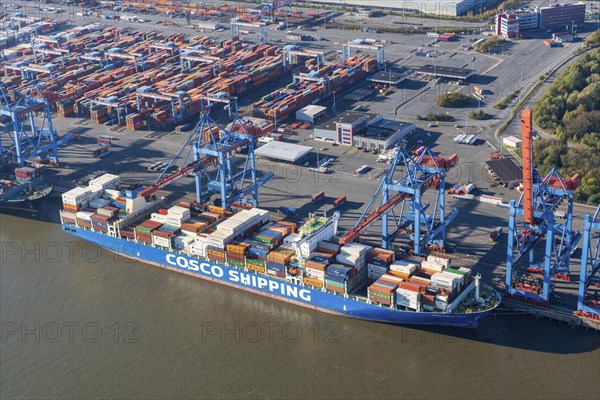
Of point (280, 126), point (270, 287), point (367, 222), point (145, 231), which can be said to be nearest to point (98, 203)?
point (145, 231)

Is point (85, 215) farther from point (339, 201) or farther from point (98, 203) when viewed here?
point (339, 201)

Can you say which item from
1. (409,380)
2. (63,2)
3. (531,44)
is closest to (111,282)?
(409,380)

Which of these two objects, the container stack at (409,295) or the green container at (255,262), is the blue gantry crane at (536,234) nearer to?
the container stack at (409,295)

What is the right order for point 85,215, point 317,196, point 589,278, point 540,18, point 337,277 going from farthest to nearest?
point 540,18
point 317,196
point 85,215
point 337,277
point 589,278

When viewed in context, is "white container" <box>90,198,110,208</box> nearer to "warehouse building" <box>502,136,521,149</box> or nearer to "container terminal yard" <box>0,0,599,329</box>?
"container terminal yard" <box>0,0,599,329</box>

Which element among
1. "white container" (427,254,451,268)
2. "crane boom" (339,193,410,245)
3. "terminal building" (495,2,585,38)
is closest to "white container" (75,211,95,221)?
"crane boom" (339,193,410,245)

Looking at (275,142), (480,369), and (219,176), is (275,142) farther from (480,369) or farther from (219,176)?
(480,369)
